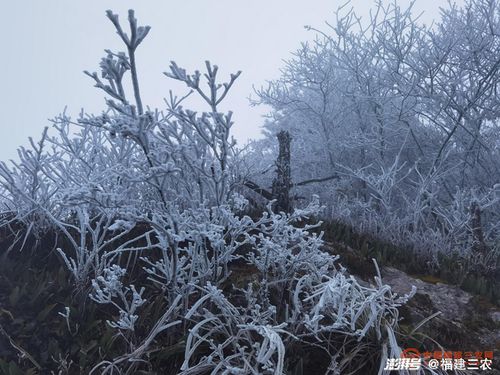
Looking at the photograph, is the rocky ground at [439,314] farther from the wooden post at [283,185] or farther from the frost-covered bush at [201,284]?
the wooden post at [283,185]

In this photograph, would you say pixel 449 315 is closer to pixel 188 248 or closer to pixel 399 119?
pixel 188 248

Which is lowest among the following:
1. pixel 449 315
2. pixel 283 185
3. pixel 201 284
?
pixel 449 315

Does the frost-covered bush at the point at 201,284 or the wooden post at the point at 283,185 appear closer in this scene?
the frost-covered bush at the point at 201,284

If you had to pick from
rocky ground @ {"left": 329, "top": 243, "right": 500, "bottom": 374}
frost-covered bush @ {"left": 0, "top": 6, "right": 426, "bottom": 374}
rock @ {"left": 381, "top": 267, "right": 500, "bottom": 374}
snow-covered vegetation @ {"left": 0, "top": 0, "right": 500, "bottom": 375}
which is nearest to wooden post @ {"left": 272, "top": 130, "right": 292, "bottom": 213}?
snow-covered vegetation @ {"left": 0, "top": 0, "right": 500, "bottom": 375}

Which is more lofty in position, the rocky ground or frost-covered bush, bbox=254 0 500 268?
frost-covered bush, bbox=254 0 500 268

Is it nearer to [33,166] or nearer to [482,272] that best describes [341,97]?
[482,272]

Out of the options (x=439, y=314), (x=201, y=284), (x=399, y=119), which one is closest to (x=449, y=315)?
(x=439, y=314)

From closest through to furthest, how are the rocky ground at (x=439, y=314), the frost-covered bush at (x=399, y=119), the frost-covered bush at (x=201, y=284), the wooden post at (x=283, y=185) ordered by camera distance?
the frost-covered bush at (x=201, y=284), the rocky ground at (x=439, y=314), the wooden post at (x=283, y=185), the frost-covered bush at (x=399, y=119)

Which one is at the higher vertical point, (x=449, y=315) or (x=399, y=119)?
(x=399, y=119)

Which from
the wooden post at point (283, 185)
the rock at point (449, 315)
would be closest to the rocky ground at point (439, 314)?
the rock at point (449, 315)

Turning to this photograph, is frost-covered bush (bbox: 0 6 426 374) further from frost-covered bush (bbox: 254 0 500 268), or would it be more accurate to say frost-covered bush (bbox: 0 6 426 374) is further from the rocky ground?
frost-covered bush (bbox: 254 0 500 268)

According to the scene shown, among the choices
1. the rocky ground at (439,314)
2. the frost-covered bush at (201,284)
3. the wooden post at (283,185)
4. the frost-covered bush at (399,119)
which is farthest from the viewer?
Answer: the frost-covered bush at (399,119)

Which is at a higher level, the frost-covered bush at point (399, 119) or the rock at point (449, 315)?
the frost-covered bush at point (399, 119)

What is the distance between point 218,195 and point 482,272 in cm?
310
